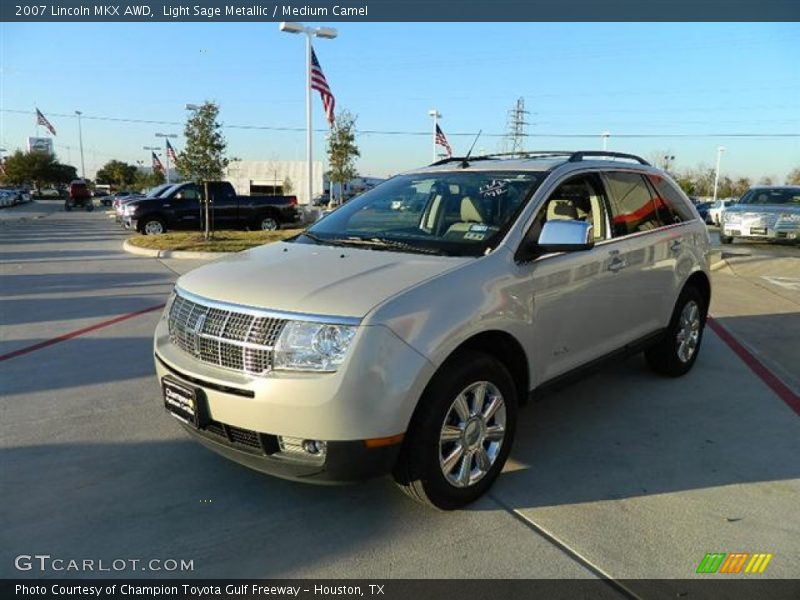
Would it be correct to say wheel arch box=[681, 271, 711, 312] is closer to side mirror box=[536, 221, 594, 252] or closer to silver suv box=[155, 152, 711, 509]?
silver suv box=[155, 152, 711, 509]

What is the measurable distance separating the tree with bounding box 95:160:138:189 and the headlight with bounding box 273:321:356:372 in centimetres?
10080

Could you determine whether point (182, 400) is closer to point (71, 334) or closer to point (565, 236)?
point (565, 236)

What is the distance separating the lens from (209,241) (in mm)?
16891

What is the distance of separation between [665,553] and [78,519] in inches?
114

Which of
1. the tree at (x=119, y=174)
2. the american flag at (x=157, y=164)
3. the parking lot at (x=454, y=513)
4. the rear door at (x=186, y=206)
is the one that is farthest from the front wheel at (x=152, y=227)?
the tree at (x=119, y=174)

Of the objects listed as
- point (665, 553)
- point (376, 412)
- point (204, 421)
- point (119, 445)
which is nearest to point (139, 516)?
Result: point (204, 421)

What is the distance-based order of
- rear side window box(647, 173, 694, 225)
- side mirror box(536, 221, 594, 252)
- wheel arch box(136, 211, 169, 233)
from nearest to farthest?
side mirror box(536, 221, 594, 252) → rear side window box(647, 173, 694, 225) → wheel arch box(136, 211, 169, 233)

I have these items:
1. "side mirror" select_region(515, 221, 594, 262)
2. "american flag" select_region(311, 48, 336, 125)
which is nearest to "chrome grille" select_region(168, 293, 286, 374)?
"side mirror" select_region(515, 221, 594, 262)

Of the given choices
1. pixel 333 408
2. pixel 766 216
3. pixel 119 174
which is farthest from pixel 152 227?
pixel 119 174

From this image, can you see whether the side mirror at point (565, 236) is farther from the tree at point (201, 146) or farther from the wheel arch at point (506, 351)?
the tree at point (201, 146)

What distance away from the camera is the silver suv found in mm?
2754

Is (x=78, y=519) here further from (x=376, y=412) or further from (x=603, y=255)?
(x=603, y=255)

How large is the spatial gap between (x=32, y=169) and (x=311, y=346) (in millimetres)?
91095

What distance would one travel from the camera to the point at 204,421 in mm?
3037
